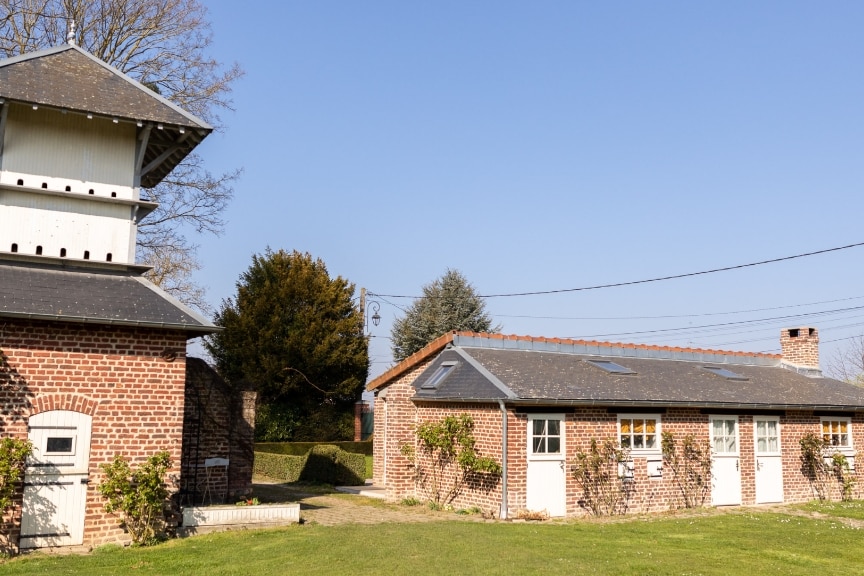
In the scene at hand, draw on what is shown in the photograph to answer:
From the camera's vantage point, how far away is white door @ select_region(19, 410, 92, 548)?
445 inches

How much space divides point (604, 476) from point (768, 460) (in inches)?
210

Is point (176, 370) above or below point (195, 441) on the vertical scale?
above

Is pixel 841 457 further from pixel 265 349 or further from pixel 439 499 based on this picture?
pixel 265 349

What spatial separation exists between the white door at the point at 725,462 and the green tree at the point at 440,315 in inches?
1001

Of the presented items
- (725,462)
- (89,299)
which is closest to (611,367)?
(725,462)

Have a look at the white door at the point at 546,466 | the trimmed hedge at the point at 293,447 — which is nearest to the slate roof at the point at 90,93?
the white door at the point at 546,466

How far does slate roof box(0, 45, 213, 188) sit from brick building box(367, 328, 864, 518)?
7.93m

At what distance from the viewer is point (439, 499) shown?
17.4 m

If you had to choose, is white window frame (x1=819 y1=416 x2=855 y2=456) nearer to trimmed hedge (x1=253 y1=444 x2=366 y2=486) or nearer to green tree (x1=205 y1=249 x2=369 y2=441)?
trimmed hedge (x1=253 y1=444 x2=366 y2=486)

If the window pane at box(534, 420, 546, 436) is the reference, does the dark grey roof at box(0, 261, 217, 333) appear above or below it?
above

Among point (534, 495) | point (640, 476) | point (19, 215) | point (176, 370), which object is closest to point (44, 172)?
point (19, 215)

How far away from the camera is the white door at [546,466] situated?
1559 centimetres

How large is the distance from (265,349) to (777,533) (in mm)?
22484

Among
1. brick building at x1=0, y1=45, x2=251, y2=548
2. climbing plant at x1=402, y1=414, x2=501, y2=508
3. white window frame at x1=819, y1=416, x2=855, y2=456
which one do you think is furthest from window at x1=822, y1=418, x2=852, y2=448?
brick building at x1=0, y1=45, x2=251, y2=548
